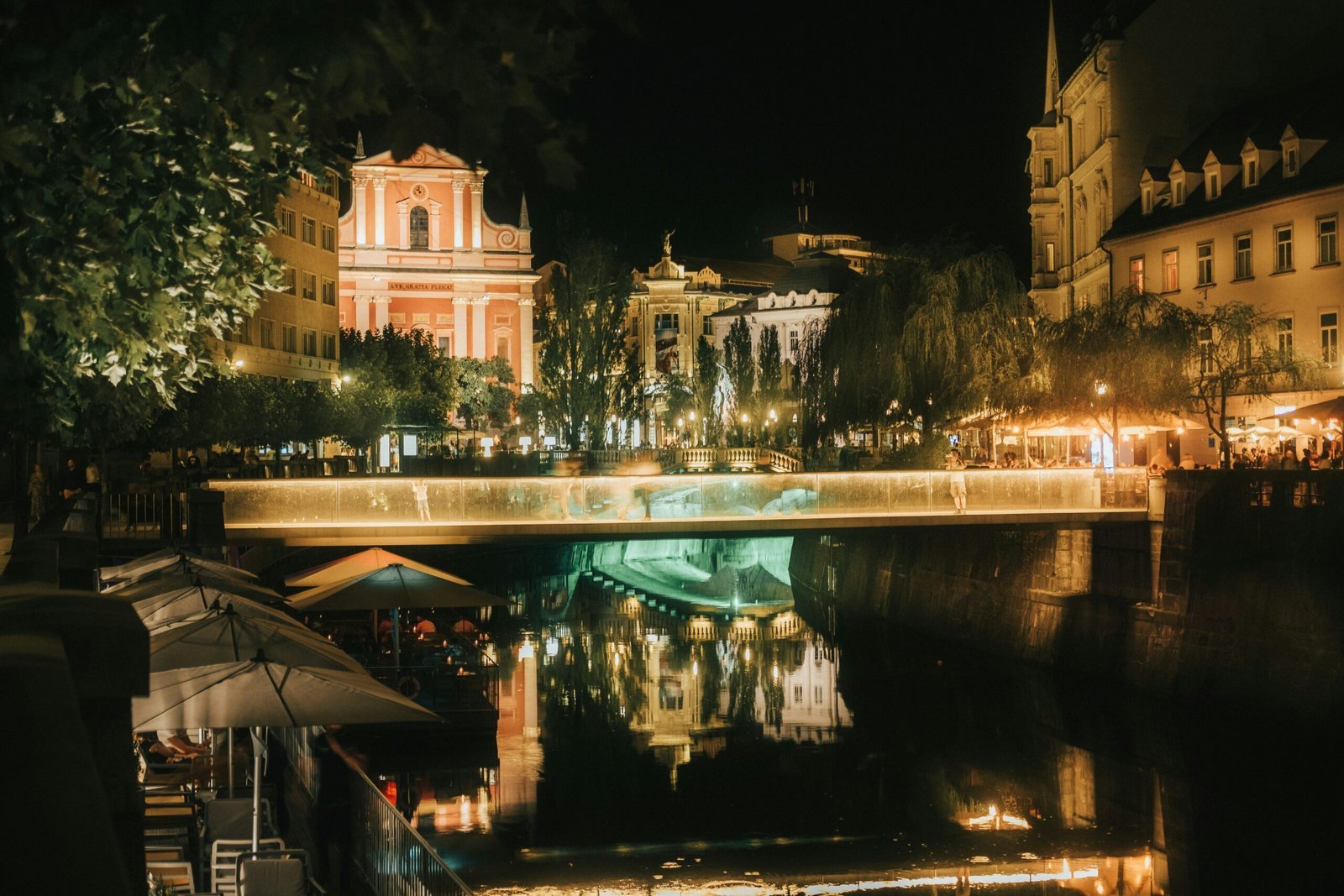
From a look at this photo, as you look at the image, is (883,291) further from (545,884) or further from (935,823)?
(545,884)

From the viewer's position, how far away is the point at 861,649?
131ft

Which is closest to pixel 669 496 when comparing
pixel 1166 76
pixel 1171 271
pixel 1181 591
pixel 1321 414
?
pixel 1181 591

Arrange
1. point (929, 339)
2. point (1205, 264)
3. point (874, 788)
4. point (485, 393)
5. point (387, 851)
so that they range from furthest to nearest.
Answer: point (485, 393) → point (1205, 264) → point (929, 339) → point (874, 788) → point (387, 851)

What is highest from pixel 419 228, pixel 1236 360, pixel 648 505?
pixel 419 228

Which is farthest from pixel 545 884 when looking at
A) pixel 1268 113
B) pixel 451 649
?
pixel 1268 113

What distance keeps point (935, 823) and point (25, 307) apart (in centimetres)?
1908

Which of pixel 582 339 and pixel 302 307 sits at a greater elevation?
pixel 302 307

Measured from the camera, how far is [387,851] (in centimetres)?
1252

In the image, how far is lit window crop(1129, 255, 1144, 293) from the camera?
50.9m

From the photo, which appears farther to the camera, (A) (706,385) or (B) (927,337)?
(A) (706,385)

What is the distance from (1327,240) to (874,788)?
24683 millimetres

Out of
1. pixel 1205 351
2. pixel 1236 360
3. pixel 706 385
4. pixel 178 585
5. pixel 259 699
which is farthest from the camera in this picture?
pixel 706 385

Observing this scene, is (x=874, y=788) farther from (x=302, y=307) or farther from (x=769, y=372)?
(x=769, y=372)

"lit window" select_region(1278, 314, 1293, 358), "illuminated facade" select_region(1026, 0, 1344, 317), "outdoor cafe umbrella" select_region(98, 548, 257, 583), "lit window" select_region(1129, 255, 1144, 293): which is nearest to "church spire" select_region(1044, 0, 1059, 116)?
"illuminated facade" select_region(1026, 0, 1344, 317)
